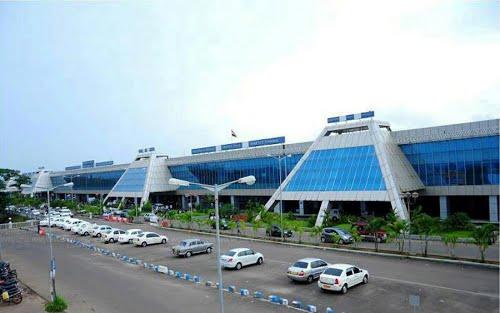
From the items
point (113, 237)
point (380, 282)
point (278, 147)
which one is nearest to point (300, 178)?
point (278, 147)

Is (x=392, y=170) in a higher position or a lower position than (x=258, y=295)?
higher

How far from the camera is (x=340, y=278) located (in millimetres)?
23562

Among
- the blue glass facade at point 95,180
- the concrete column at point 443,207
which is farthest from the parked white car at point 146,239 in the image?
the blue glass facade at point 95,180

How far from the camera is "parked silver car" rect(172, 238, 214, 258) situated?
37.1 m

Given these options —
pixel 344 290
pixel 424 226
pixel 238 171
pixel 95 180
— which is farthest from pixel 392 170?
pixel 95 180

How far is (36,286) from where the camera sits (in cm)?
2914

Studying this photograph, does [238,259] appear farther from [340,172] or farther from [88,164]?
[88,164]

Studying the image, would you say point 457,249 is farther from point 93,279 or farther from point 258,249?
point 93,279

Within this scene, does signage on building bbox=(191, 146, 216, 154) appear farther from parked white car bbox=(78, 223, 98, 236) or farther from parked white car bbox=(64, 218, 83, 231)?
parked white car bbox=(78, 223, 98, 236)

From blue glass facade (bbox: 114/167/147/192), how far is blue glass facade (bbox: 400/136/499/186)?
61112mm

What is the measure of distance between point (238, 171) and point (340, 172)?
103 feet

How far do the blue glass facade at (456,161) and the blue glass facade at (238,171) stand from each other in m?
20.9

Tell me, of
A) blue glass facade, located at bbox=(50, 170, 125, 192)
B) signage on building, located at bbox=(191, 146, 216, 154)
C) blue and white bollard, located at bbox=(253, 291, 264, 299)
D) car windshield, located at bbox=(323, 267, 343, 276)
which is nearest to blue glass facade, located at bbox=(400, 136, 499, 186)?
car windshield, located at bbox=(323, 267, 343, 276)

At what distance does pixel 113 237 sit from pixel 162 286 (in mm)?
23327
